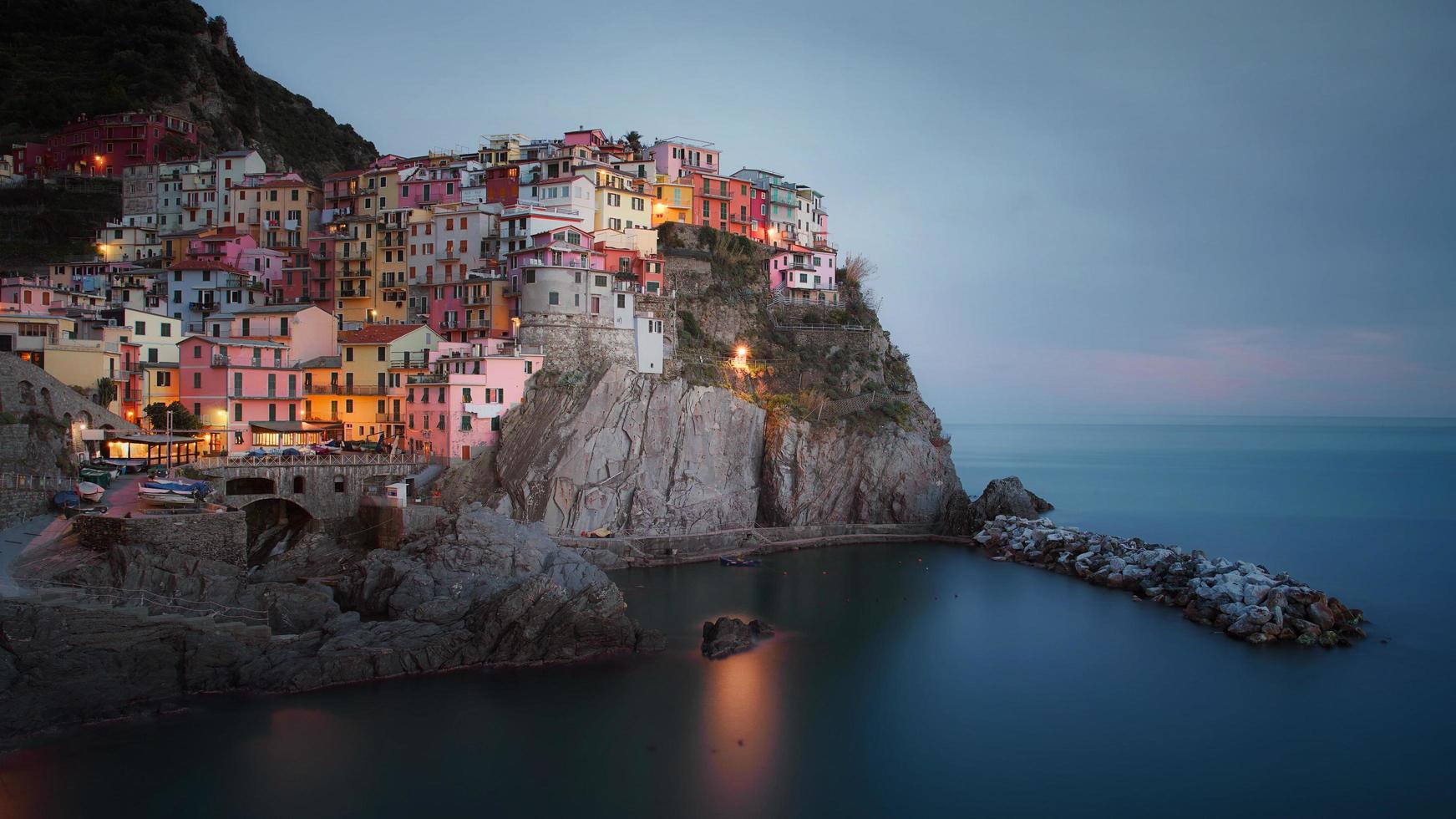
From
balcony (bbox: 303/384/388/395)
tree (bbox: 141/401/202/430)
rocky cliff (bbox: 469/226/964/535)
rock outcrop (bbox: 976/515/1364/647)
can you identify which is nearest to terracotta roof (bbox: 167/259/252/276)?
balcony (bbox: 303/384/388/395)

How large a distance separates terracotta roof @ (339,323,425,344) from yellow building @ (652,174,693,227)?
55.3 ft

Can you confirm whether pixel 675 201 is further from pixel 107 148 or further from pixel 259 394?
pixel 107 148

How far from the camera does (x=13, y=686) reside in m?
21.9

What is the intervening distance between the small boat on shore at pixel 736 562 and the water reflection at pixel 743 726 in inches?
411

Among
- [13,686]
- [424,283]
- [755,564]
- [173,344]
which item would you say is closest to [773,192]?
[424,283]

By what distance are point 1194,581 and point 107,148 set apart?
70.7m

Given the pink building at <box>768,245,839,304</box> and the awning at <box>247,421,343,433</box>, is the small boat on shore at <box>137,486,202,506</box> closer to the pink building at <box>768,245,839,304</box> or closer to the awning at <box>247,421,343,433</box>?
the awning at <box>247,421,343,433</box>

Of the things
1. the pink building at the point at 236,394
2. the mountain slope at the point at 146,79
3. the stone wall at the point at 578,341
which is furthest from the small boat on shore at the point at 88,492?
the mountain slope at the point at 146,79

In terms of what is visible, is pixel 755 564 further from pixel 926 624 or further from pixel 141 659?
pixel 141 659

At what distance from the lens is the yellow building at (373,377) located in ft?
143

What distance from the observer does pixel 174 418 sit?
127ft

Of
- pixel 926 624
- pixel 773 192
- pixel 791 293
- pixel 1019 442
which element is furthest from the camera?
pixel 1019 442

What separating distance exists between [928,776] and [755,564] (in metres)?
19.2

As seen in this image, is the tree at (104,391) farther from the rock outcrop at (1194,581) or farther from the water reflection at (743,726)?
the rock outcrop at (1194,581)
